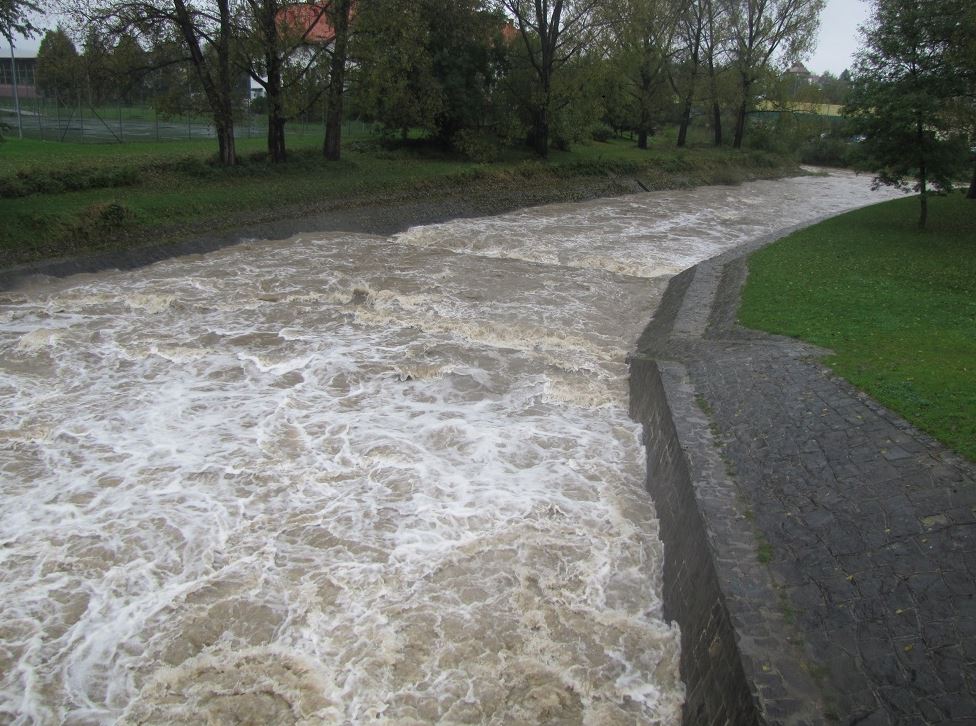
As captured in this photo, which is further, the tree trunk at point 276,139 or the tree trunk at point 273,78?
the tree trunk at point 276,139

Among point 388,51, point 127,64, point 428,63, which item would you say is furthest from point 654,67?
point 127,64

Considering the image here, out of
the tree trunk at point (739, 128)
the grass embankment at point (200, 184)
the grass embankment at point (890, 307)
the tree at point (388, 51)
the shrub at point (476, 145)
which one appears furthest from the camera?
the tree trunk at point (739, 128)

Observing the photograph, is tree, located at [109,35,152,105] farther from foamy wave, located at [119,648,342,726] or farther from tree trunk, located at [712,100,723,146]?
tree trunk, located at [712,100,723,146]

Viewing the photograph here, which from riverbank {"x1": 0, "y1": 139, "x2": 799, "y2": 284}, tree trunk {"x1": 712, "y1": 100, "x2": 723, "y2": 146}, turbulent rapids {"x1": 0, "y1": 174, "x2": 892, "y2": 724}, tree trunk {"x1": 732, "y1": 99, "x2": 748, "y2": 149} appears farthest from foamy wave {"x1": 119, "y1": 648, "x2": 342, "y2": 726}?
tree trunk {"x1": 712, "y1": 100, "x2": 723, "y2": 146}

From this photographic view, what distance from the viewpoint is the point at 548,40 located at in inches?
1316

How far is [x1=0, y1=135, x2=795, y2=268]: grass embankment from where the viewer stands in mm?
17703

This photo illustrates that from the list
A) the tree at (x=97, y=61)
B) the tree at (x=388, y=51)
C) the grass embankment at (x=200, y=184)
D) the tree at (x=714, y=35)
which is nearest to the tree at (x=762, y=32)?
the tree at (x=714, y=35)

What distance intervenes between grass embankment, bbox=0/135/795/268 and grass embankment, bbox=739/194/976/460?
43.4 ft

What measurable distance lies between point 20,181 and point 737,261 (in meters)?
17.6

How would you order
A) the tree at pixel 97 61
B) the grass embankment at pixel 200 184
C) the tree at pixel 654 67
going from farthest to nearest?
the tree at pixel 654 67
the tree at pixel 97 61
the grass embankment at pixel 200 184

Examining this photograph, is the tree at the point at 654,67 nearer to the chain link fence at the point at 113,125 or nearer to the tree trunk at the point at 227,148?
the chain link fence at the point at 113,125

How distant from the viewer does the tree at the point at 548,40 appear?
32688mm

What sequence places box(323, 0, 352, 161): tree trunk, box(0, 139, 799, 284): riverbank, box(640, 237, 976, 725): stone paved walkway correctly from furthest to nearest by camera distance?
box(323, 0, 352, 161): tree trunk → box(0, 139, 799, 284): riverbank → box(640, 237, 976, 725): stone paved walkway

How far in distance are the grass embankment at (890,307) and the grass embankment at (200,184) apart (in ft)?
43.4
